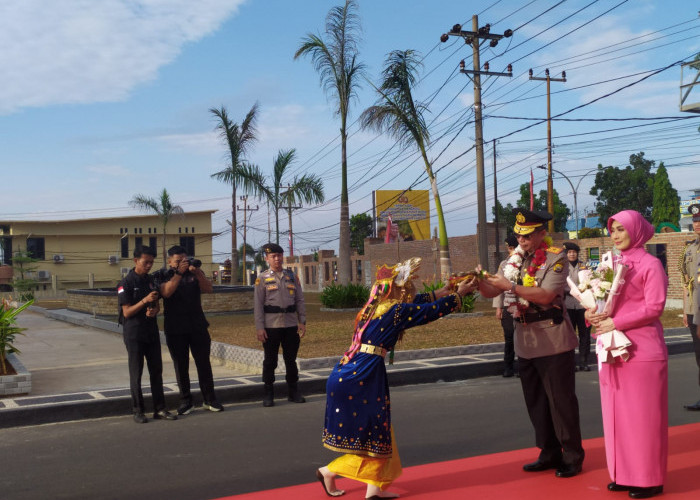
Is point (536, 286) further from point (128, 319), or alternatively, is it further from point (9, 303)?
point (9, 303)

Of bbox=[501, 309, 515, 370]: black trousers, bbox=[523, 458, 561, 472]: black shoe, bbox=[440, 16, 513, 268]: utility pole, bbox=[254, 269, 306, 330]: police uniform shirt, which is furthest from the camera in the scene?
bbox=[440, 16, 513, 268]: utility pole

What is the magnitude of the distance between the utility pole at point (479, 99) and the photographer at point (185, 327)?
1519 centimetres

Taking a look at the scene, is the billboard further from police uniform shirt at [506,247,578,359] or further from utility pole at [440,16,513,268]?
police uniform shirt at [506,247,578,359]

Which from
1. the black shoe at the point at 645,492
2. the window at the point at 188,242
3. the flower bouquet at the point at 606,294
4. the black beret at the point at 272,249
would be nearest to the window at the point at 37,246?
the window at the point at 188,242

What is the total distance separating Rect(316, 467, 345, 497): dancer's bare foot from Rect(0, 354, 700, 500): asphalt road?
0.65m

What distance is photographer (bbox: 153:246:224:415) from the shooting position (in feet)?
28.2

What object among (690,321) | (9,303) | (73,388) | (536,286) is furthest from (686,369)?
(9,303)

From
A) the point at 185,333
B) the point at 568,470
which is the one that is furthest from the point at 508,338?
the point at 568,470

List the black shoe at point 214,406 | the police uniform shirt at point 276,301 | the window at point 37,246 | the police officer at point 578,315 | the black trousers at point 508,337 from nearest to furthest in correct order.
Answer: the black shoe at point 214,406
the police uniform shirt at point 276,301
the black trousers at point 508,337
the police officer at point 578,315
the window at point 37,246

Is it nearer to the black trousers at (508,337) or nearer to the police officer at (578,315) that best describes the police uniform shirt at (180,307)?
the black trousers at (508,337)

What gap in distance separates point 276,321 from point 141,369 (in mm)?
1687

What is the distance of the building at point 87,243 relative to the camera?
196 feet

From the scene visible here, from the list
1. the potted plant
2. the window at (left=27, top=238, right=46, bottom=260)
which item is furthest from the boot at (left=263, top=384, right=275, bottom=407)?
the window at (left=27, top=238, right=46, bottom=260)

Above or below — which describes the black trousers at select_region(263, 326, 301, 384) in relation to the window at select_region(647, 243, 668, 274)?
below
